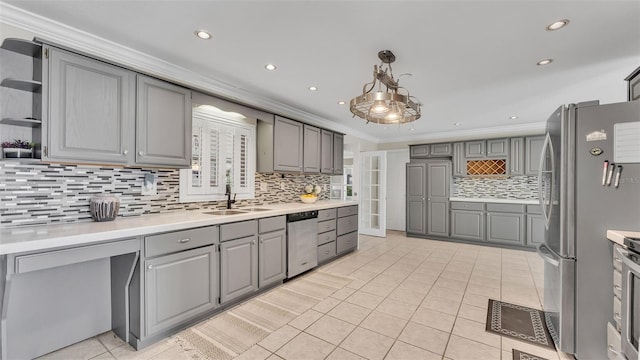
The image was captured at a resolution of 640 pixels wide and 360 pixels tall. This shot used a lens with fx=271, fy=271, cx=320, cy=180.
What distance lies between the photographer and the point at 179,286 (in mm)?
2234

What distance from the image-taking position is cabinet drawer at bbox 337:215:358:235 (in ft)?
14.7

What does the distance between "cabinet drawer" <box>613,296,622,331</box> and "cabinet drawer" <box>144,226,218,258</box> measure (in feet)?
9.72

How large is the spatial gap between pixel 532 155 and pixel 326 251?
4.33m

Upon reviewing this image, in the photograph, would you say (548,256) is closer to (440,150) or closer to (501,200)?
(501,200)

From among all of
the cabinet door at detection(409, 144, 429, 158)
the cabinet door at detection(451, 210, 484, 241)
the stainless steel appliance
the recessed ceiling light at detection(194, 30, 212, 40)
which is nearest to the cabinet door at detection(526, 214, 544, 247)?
the cabinet door at detection(451, 210, 484, 241)

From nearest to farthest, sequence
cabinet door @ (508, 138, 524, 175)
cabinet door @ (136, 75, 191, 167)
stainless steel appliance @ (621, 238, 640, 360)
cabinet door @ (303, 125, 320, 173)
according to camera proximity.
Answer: stainless steel appliance @ (621, 238, 640, 360)
cabinet door @ (136, 75, 191, 167)
cabinet door @ (303, 125, 320, 173)
cabinet door @ (508, 138, 524, 175)

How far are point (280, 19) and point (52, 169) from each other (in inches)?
82.3

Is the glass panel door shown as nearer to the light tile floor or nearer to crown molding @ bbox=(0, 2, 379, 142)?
the light tile floor

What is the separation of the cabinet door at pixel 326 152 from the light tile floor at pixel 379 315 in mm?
Answer: 1579

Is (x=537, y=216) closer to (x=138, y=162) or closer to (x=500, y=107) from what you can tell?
(x=500, y=107)

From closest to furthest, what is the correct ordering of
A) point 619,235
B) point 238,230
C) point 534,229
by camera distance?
point 619,235, point 238,230, point 534,229

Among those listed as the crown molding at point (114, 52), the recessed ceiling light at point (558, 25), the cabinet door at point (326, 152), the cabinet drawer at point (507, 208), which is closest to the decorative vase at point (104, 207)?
the crown molding at point (114, 52)

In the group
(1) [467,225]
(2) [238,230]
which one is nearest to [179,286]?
(2) [238,230]

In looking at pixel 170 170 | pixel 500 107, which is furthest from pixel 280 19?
pixel 500 107
